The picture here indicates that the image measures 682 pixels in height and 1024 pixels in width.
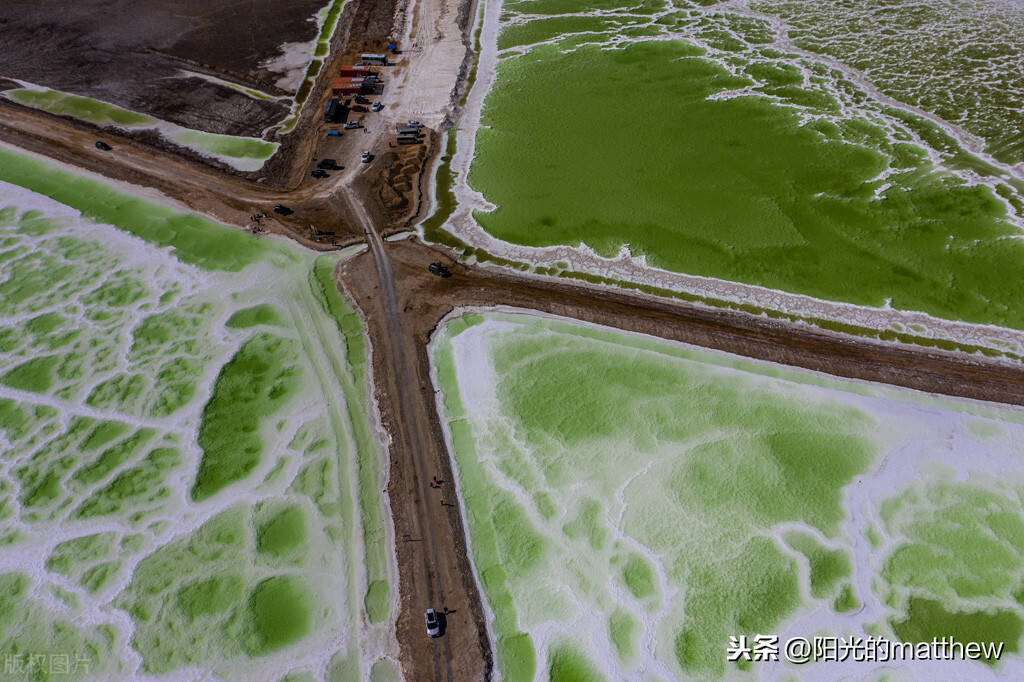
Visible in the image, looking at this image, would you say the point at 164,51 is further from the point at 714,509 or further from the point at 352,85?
the point at 714,509

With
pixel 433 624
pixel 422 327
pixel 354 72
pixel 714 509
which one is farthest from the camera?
pixel 354 72

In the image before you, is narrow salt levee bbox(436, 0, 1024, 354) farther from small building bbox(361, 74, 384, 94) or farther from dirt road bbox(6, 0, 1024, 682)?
small building bbox(361, 74, 384, 94)

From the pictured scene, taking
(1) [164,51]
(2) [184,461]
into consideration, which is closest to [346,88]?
(1) [164,51]

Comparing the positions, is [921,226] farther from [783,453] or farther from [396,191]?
[396,191]

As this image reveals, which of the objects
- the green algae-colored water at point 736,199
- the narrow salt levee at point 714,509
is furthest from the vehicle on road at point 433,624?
the green algae-colored water at point 736,199

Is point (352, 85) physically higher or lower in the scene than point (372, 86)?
higher

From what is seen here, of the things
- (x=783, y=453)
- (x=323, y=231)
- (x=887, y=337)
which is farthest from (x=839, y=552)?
(x=323, y=231)
